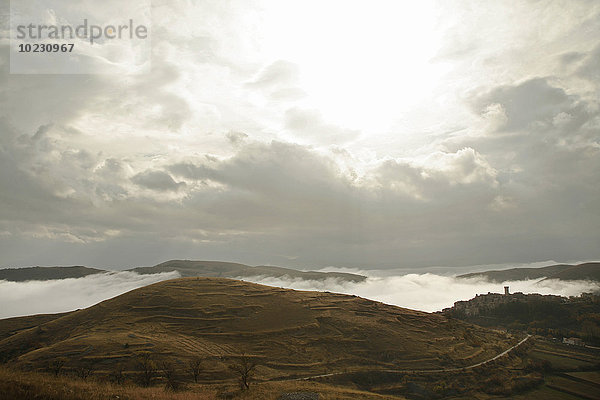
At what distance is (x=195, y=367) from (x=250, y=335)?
77.5 feet

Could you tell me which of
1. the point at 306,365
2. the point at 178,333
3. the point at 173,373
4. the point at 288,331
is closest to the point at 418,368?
the point at 306,365

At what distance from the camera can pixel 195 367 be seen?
59.2 meters

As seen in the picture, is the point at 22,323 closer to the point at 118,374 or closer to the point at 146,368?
the point at 118,374

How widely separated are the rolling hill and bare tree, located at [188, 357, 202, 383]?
1585mm

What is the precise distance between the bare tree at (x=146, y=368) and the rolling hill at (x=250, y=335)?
112cm

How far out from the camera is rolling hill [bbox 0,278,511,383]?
214ft

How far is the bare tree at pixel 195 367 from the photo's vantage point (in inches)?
2226

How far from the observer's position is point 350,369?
224ft

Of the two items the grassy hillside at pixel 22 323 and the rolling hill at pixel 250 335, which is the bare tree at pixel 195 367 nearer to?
the rolling hill at pixel 250 335

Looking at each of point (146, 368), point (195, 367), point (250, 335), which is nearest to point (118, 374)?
point (146, 368)

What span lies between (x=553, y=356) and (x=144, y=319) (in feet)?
383

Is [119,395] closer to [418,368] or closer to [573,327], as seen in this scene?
[418,368]

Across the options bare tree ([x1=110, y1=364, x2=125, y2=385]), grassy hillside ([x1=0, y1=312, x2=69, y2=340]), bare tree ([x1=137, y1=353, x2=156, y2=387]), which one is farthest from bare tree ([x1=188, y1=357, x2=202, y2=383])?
grassy hillside ([x1=0, y1=312, x2=69, y2=340])

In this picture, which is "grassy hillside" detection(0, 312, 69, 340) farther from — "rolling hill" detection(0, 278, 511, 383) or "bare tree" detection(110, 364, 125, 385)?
"bare tree" detection(110, 364, 125, 385)
